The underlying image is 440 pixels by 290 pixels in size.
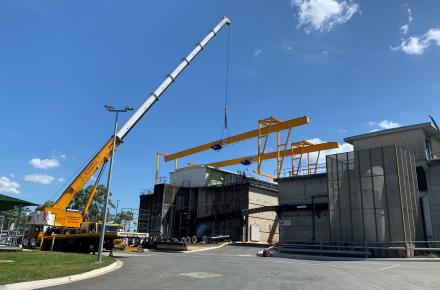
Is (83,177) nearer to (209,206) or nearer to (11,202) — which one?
(11,202)

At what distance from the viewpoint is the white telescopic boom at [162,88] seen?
3062cm

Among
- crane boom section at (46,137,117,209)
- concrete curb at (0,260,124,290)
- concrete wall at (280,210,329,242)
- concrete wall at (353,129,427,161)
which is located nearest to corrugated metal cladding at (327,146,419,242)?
concrete wall at (353,129,427,161)

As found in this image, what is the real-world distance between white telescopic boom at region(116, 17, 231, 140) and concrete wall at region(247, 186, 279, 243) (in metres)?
19.8

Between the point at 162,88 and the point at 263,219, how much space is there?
22966 mm

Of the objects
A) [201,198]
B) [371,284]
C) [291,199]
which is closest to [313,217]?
[291,199]

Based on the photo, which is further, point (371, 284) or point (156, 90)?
point (156, 90)

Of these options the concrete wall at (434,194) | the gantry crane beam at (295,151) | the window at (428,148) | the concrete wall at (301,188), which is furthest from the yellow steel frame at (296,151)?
the concrete wall at (434,194)

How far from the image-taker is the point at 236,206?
163 ft

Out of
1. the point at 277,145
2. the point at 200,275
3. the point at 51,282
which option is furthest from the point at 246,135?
the point at 51,282

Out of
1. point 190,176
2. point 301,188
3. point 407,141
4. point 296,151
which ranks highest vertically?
point 296,151

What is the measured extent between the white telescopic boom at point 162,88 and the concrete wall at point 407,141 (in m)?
18.2

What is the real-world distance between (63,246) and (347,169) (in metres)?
22.0

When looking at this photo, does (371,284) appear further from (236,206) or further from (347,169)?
(236,206)

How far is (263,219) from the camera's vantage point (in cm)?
4831
